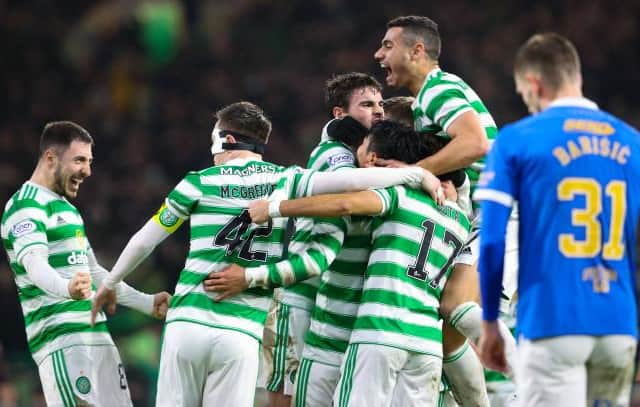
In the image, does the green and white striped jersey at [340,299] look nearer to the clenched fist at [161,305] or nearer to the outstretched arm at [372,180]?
the outstretched arm at [372,180]

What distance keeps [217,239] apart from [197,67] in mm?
9160

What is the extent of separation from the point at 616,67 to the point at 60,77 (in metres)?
7.25

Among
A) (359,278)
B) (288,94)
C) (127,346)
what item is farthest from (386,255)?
(288,94)

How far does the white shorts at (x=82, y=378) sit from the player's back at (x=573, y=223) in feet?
9.00

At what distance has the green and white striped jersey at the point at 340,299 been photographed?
5438mm

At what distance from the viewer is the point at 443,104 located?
18.3 ft

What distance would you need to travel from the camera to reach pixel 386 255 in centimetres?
516

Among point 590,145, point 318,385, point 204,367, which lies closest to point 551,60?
point 590,145

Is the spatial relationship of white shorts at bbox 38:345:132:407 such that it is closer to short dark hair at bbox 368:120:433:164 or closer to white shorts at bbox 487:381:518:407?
short dark hair at bbox 368:120:433:164

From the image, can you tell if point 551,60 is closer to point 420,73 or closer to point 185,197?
point 420,73

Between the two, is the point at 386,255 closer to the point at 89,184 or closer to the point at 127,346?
the point at 127,346

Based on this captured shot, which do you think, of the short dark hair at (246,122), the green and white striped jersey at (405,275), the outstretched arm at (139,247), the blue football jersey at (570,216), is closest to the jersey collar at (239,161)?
the short dark hair at (246,122)

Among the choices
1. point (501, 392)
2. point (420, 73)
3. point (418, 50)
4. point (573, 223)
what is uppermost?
point (418, 50)

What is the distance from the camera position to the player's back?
13.1ft
